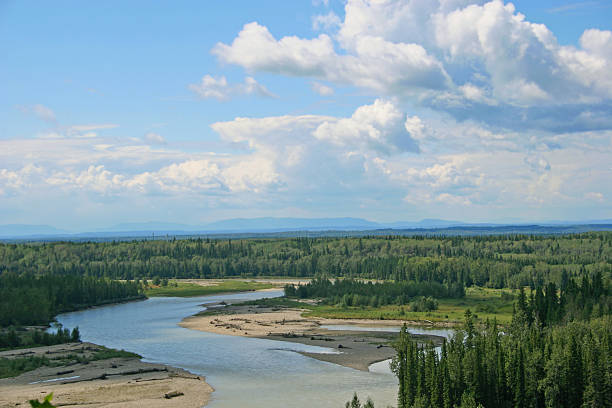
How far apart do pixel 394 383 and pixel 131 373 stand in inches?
1189

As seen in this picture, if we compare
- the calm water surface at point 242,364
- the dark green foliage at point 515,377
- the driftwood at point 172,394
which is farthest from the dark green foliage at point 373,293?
the driftwood at point 172,394

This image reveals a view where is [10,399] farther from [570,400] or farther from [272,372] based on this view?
[570,400]

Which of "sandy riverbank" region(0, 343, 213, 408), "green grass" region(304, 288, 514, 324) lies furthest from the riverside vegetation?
"sandy riverbank" region(0, 343, 213, 408)

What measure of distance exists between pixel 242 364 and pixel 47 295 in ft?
242

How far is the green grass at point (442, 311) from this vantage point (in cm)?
12125

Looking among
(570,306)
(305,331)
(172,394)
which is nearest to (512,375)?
(172,394)

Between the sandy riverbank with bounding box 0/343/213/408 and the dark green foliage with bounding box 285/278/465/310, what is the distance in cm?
7506

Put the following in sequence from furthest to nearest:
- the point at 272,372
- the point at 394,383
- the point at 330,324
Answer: the point at 330,324
the point at 272,372
the point at 394,383

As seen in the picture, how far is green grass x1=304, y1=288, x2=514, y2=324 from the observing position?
121250mm

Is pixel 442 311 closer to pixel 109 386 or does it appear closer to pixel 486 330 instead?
pixel 486 330

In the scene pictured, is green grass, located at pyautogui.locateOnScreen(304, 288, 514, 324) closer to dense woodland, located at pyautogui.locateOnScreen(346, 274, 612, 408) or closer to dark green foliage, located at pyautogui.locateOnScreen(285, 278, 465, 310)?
dark green foliage, located at pyautogui.locateOnScreen(285, 278, 465, 310)

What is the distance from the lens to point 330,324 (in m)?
118

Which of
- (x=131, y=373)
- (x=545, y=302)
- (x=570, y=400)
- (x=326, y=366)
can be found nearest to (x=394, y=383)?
(x=326, y=366)

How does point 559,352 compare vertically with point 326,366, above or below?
above
